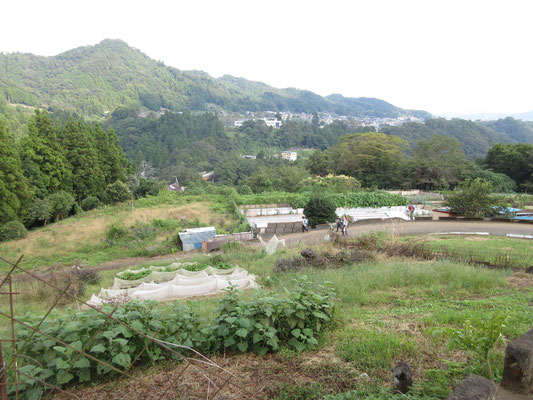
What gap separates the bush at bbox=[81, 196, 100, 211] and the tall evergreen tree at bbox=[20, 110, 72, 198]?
1.57m

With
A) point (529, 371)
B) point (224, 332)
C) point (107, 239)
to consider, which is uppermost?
point (529, 371)

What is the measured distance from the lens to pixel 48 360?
2975 millimetres

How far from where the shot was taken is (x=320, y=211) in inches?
809

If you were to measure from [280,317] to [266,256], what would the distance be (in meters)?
8.78

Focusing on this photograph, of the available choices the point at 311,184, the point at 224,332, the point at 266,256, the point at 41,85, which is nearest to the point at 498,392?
the point at 224,332

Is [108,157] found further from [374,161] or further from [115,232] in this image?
[374,161]

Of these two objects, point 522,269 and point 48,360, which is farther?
point 522,269

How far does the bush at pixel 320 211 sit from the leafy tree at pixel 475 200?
762cm

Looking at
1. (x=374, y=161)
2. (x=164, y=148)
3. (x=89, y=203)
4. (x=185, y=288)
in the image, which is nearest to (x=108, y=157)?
(x=89, y=203)

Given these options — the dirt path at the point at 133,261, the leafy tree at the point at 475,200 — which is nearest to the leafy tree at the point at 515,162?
the leafy tree at the point at 475,200

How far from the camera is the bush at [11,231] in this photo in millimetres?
18172

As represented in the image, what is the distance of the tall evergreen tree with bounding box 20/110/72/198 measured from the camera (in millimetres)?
22594

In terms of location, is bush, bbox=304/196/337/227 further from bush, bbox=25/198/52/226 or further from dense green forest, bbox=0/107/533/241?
bush, bbox=25/198/52/226

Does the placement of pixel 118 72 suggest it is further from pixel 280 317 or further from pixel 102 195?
pixel 280 317
